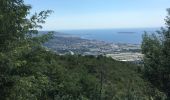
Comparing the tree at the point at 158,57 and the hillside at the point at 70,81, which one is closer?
the hillside at the point at 70,81

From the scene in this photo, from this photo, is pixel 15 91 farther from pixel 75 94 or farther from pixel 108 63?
pixel 108 63

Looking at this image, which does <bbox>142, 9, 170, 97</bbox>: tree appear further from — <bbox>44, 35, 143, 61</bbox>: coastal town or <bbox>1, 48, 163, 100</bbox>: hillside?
<bbox>44, 35, 143, 61</bbox>: coastal town

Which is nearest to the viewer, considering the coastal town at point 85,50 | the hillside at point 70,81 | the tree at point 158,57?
the hillside at point 70,81

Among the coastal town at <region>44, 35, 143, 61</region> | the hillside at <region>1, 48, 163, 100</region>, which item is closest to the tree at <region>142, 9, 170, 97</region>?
the hillside at <region>1, 48, 163, 100</region>

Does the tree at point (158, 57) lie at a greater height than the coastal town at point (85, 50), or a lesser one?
greater

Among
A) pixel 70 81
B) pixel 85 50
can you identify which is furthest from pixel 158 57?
pixel 85 50

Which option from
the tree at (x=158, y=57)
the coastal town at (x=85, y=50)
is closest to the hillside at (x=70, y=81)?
the tree at (x=158, y=57)

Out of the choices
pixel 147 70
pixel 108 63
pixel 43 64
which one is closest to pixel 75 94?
pixel 147 70

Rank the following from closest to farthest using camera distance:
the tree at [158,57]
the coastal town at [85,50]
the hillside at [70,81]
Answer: the hillside at [70,81]
the tree at [158,57]
the coastal town at [85,50]

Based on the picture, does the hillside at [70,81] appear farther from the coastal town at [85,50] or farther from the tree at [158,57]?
the coastal town at [85,50]
